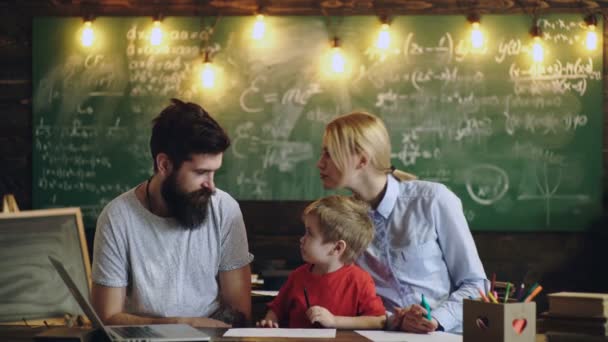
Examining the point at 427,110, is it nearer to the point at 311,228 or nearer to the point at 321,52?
the point at 321,52

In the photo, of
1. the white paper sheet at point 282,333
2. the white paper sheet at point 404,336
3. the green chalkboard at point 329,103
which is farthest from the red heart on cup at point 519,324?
the green chalkboard at point 329,103

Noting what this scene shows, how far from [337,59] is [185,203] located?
2.96 metres

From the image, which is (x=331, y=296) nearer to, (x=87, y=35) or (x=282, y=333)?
(x=282, y=333)

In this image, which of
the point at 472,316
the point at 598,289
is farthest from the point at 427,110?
the point at 472,316

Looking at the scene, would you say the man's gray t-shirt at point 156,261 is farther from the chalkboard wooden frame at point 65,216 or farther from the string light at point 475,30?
the string light at point 475,30

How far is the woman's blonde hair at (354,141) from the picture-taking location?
9.25 ft

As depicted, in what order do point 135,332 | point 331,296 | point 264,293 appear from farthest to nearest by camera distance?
point 264,293 → point 331,296 → point 135,332

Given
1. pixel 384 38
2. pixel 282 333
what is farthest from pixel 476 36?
pixel 282 333

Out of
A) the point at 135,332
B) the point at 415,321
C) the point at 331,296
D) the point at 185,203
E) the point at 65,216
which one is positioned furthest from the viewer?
the point at 65,216

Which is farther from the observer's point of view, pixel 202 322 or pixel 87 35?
pixel 87 35

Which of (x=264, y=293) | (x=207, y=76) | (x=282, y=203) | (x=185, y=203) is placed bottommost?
(x=264, y=293)

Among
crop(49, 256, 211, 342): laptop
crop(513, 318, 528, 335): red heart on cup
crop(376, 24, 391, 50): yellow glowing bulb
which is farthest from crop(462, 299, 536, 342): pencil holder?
crop(376, 24, 391, 50): yellow glowing bulb

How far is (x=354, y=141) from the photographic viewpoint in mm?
2822

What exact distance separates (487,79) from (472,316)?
369 centimetres
